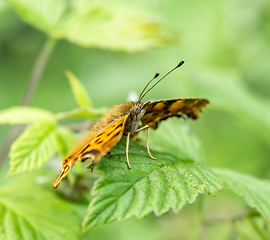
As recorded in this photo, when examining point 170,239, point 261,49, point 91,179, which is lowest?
point 170,239

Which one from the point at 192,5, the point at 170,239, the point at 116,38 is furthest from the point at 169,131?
the point at 192,5

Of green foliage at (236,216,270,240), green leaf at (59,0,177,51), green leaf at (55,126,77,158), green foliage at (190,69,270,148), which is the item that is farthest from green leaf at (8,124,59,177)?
green foliage at (190,69,270,148)

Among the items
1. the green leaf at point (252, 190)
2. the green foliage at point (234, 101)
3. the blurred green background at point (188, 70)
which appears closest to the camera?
the green leaf at point (252, 190)

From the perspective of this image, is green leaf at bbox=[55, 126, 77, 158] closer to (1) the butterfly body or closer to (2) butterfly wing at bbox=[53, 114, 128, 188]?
(1) the butterfly body

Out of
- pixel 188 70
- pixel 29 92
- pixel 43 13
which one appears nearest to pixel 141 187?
pixel 29 92

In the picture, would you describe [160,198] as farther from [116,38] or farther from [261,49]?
[261,49]

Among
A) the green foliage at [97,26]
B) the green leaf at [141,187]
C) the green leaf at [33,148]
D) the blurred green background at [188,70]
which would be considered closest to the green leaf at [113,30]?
the green foliage at [97,26]

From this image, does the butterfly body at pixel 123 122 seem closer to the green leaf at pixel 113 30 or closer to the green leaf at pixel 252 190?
the green leaf at pixel 252 190
